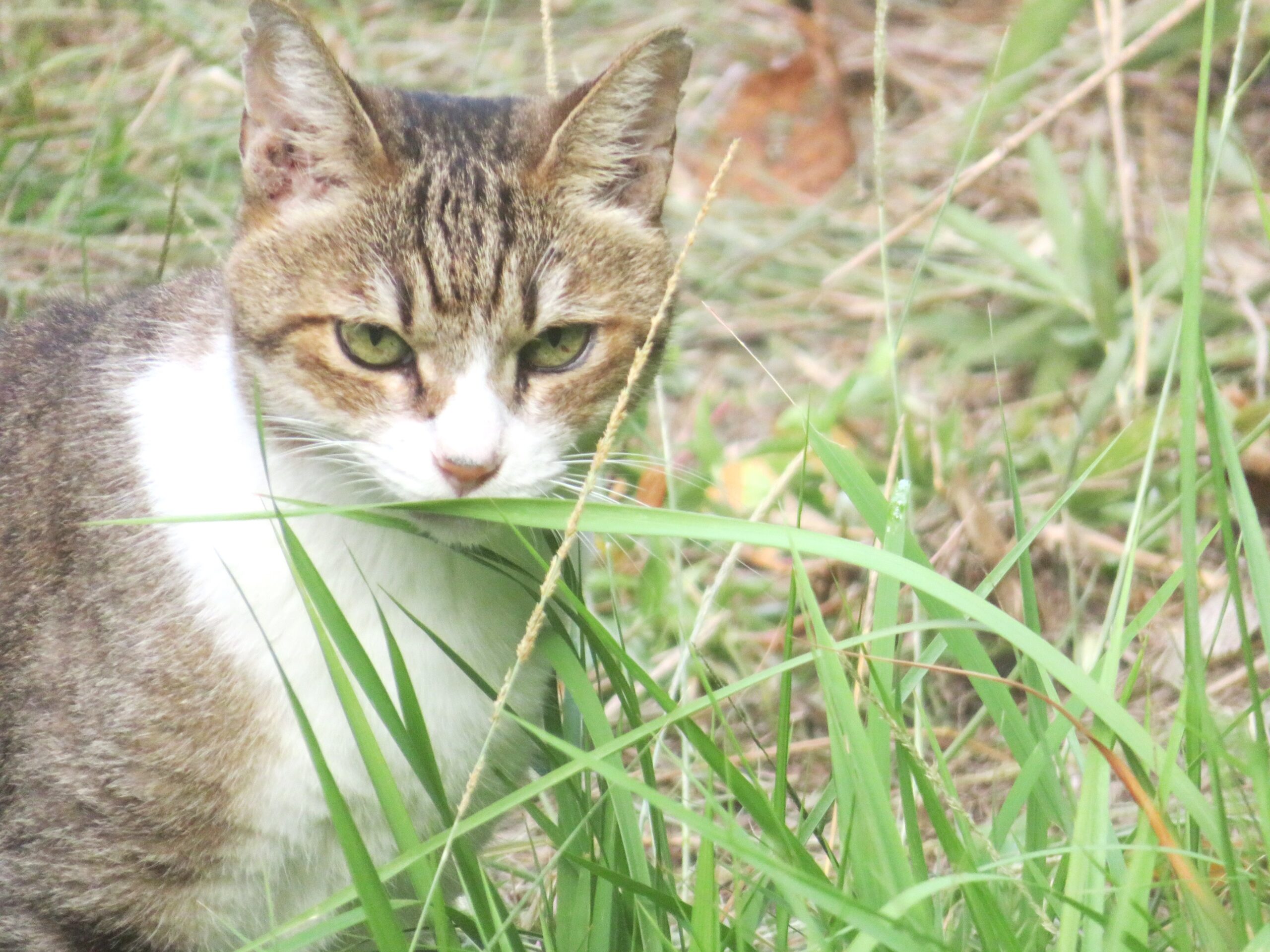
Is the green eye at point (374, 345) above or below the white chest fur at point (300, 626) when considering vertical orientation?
above

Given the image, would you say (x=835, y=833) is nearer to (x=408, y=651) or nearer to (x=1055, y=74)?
(x=408, y=651)

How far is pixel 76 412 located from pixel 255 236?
1.66 ft

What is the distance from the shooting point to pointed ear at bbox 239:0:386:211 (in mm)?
2020

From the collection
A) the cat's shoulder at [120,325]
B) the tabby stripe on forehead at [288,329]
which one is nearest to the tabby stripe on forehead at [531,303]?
the tabby stripe on forehead at [288,329]

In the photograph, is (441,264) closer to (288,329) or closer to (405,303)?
(405,303)

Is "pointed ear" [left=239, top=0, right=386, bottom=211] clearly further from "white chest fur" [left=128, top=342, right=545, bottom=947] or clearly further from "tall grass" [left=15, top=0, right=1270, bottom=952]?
"tall grass" [left=15, top=0, right=1270, bottom=952]

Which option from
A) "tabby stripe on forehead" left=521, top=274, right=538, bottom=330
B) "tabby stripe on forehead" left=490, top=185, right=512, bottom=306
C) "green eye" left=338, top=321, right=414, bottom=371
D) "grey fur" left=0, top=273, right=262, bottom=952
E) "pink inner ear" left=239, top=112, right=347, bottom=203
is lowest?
"grey fur" left=0, top=273, right=262, bottom=952

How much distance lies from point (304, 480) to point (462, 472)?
1.21ft

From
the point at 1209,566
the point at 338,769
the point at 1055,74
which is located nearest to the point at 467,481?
the point at 338,769

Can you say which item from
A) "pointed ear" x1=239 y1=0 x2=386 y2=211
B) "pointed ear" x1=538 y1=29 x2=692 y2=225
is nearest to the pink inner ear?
"pointed ear" x1=239 y1=0 x2=386 y2=211

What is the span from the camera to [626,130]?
7.25ft

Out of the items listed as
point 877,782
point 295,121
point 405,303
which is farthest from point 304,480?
point 877,782

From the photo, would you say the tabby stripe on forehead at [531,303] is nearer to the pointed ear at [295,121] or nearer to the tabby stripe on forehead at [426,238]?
the tabby stripe on forehead at [426,238]

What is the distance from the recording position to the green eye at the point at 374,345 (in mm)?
2037
